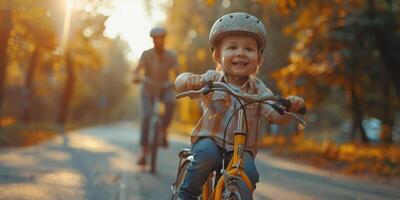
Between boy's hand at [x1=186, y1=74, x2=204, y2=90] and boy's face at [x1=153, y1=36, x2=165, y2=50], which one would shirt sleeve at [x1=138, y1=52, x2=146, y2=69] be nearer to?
boy's face at [x1=153, y1=36, x2=165, y2=50]

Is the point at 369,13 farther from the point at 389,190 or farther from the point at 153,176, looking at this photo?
the point at 153,176

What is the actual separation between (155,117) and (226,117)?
5.59 metres

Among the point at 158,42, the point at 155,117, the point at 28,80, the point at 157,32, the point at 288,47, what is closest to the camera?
the point at 157,32

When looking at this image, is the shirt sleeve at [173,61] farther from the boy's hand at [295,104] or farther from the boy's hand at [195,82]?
the boy's hand at [295,104]

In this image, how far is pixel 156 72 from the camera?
9.49m

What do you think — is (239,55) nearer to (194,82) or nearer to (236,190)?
(194,82)

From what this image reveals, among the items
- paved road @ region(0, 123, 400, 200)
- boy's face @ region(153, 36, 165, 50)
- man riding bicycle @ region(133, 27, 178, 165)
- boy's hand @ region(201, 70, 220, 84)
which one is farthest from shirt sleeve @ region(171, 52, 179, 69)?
boy's hand @ region(201, 70, 220, 84)

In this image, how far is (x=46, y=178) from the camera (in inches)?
323

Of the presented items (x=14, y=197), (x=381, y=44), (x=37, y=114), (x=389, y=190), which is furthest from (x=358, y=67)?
(x=37, y=114)

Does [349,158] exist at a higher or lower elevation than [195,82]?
lower

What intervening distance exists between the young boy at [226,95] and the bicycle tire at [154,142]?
512 cm

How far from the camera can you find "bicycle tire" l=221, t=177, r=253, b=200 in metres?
3.48

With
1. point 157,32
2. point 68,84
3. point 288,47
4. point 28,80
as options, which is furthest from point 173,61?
point 68,84

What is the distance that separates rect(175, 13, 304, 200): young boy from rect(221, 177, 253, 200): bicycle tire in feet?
1.08
